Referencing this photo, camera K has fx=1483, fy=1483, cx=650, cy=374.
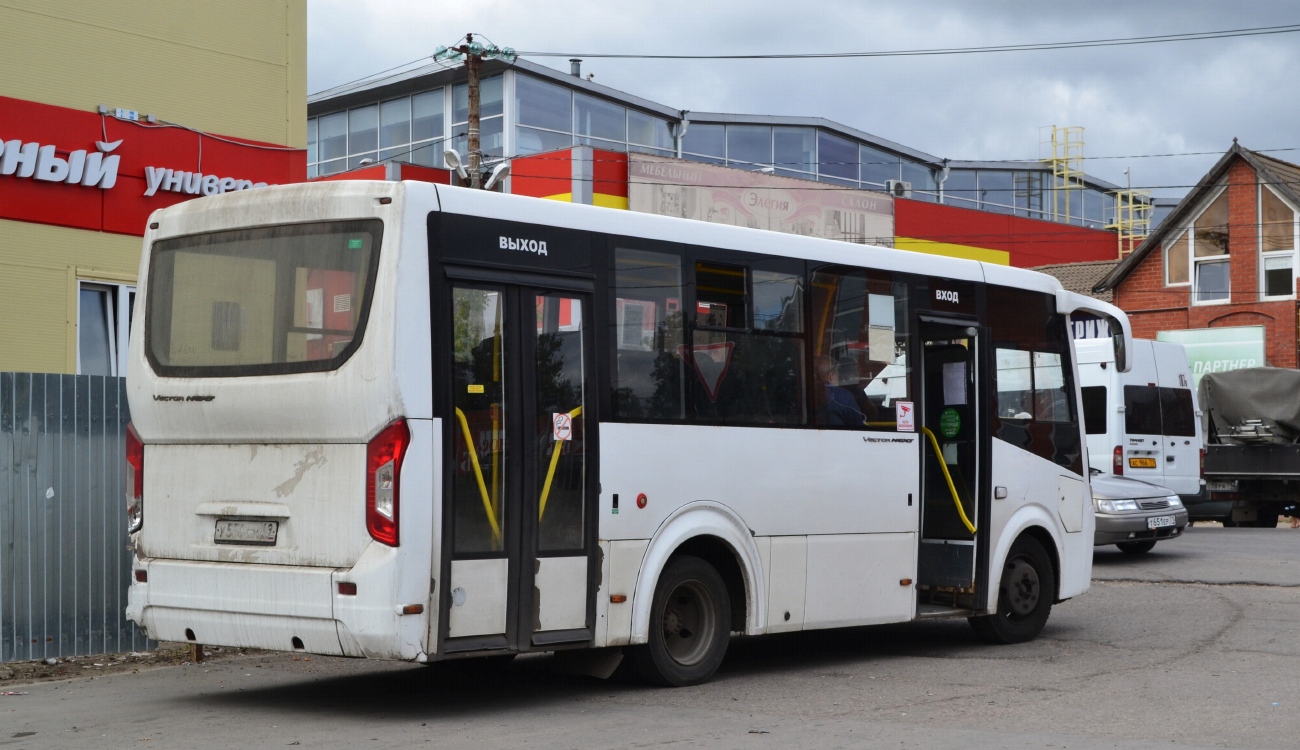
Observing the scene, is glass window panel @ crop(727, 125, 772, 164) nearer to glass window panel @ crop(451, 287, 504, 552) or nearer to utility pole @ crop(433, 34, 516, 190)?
utility pole @ crop(433, 34, 516, 190)

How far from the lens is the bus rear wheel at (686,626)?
29.7 feet

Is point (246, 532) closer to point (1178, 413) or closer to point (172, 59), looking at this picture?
point (172, 59)

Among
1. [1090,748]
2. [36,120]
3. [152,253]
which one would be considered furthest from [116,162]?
[1090,748]

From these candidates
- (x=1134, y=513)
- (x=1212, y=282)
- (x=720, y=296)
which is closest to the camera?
(x=720, y=296)

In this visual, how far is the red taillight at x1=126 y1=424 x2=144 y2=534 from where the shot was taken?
28.4 feet

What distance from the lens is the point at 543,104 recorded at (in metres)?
41.6

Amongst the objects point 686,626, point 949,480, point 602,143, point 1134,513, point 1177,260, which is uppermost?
point 602,143

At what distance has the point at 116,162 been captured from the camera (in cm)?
1503

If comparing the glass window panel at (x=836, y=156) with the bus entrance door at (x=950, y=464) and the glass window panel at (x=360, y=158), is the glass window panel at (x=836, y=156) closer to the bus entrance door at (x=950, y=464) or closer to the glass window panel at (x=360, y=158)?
the glass window panel at (x=360, y=158)

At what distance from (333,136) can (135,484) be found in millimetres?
38012

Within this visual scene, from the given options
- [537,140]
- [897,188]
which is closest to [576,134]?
[537,140]

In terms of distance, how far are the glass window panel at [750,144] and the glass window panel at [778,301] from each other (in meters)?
38.4

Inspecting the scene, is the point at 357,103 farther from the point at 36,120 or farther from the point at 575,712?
the point at 575,712

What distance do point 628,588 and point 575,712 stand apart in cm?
80
